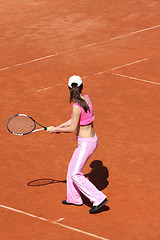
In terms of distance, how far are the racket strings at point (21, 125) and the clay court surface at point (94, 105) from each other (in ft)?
3.27

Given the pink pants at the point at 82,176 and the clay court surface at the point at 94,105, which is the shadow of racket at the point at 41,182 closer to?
the clay court surface at the point at 94,105

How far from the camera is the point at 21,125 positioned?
10.9 metres

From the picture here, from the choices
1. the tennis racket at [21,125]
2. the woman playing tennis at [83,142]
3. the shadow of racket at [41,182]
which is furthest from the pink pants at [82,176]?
the shadow of racket at [41,182]

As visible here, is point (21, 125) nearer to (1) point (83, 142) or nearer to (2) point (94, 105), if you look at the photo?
(1) point (83, 142)

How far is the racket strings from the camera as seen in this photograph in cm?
1088

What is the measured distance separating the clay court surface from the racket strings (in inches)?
39.2

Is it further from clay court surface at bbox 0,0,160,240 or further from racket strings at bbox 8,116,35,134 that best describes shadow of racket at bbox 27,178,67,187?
racket strings at bbox 8,116,35,134

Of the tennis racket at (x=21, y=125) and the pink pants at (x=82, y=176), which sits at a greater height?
the tennis racket at (x=21, y=125)

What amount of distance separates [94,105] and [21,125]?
4018mm

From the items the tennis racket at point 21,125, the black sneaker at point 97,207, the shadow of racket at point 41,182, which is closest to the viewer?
the black sneaker at point 97,207

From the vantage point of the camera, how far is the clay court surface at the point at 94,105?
10180 millimetres

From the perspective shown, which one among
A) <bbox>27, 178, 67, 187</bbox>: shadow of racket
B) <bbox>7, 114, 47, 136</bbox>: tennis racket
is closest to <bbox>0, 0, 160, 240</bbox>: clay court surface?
<bbox>27, 178, 67, 187</bbox>: shadow of racket

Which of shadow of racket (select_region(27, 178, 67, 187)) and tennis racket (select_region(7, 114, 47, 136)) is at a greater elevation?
tennis racket (select_region(7, 114, 47, 136))

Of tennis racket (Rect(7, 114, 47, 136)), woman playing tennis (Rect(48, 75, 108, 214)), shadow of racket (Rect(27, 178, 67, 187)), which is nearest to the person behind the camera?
woman playing tennis (Rect(48, 75, 108, 214))
